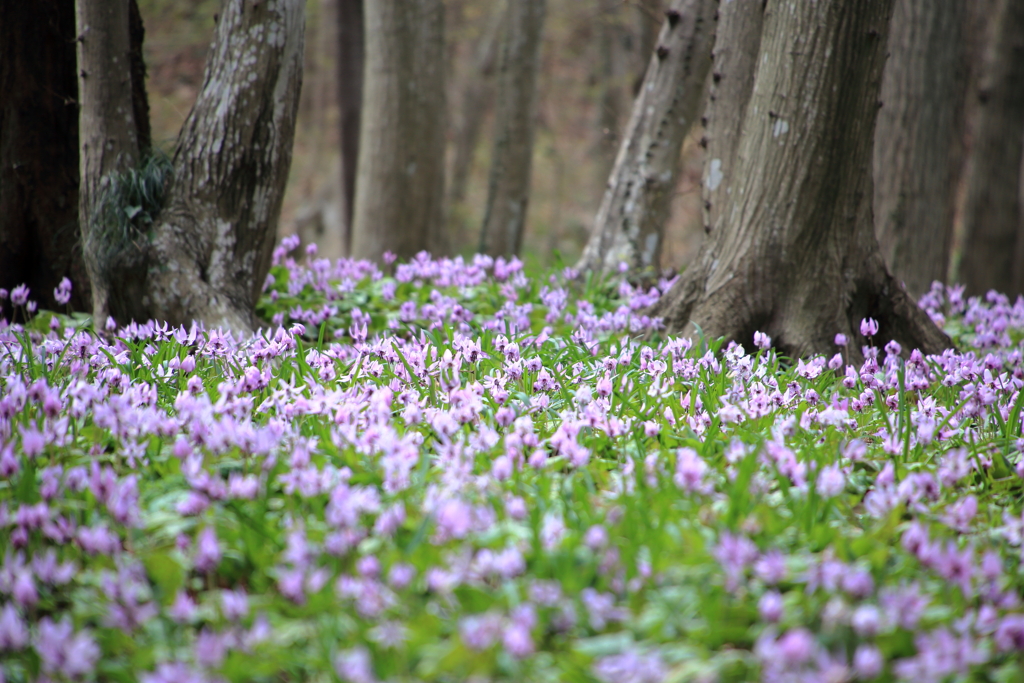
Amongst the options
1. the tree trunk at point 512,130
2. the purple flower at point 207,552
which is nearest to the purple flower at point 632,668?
the purple flower at point 207,552

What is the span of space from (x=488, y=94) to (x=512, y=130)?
9.63 meters

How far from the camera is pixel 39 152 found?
4.46m

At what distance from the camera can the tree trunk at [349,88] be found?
1026 cm

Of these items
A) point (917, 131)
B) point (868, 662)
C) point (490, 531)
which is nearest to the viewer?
point (868, 662)

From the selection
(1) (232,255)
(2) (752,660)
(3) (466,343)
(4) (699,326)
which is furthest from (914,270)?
(2) (752,660)

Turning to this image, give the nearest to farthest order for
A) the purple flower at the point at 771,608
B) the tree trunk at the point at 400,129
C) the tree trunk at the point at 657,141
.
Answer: the purple flower at the point at 771,608 → the tree trunk at the point at 657,141 → the tree trunk at the point at 400,129

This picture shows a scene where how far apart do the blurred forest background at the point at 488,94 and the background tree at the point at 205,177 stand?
272cm

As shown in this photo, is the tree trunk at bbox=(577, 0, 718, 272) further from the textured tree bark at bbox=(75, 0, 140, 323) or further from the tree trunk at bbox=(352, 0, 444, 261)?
the textured tree bark at bbox=(75, 0, 140, 323)

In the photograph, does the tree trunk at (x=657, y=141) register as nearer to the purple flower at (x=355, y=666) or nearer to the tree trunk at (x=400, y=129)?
the tree trunk at (x=400, y=129)

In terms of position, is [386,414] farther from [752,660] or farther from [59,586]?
[752,660]

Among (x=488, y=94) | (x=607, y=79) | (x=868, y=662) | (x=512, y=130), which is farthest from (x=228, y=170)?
(x=488, y=94)

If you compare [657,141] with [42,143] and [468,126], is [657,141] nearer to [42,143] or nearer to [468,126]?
[42,143]

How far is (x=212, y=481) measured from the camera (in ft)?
6.39

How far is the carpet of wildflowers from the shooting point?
1.59 metres
